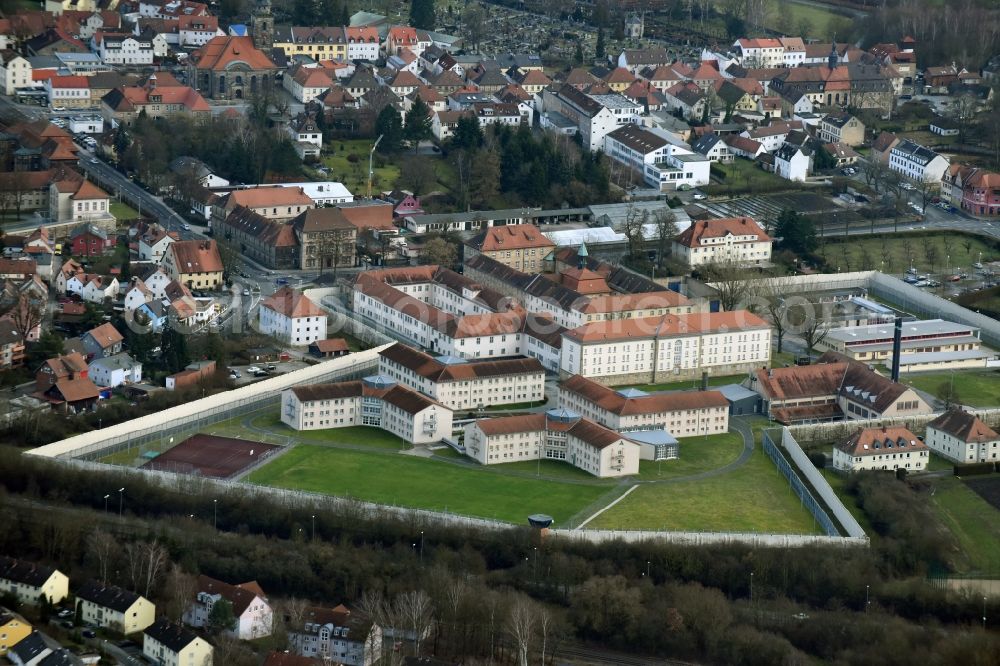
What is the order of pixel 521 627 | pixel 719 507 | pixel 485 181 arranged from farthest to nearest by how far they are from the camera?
pixel 485 181, pixel 719 507, pixel 521 627

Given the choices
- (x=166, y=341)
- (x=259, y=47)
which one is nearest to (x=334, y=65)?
(x=259, y=47)

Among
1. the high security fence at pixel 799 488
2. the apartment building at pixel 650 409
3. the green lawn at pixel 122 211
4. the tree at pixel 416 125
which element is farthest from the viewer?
the tree at pixel 416 125

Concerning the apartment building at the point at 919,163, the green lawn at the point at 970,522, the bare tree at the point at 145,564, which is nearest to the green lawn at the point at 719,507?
Result: the green lawn at the point at 970,522

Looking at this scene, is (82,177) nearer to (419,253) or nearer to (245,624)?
(419,253)

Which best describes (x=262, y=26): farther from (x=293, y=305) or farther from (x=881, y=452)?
(x=881, y=452)

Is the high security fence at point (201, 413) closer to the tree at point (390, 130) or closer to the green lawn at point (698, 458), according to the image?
the green lawn at point (698, 458)

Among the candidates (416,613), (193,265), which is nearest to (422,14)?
(193,265)
